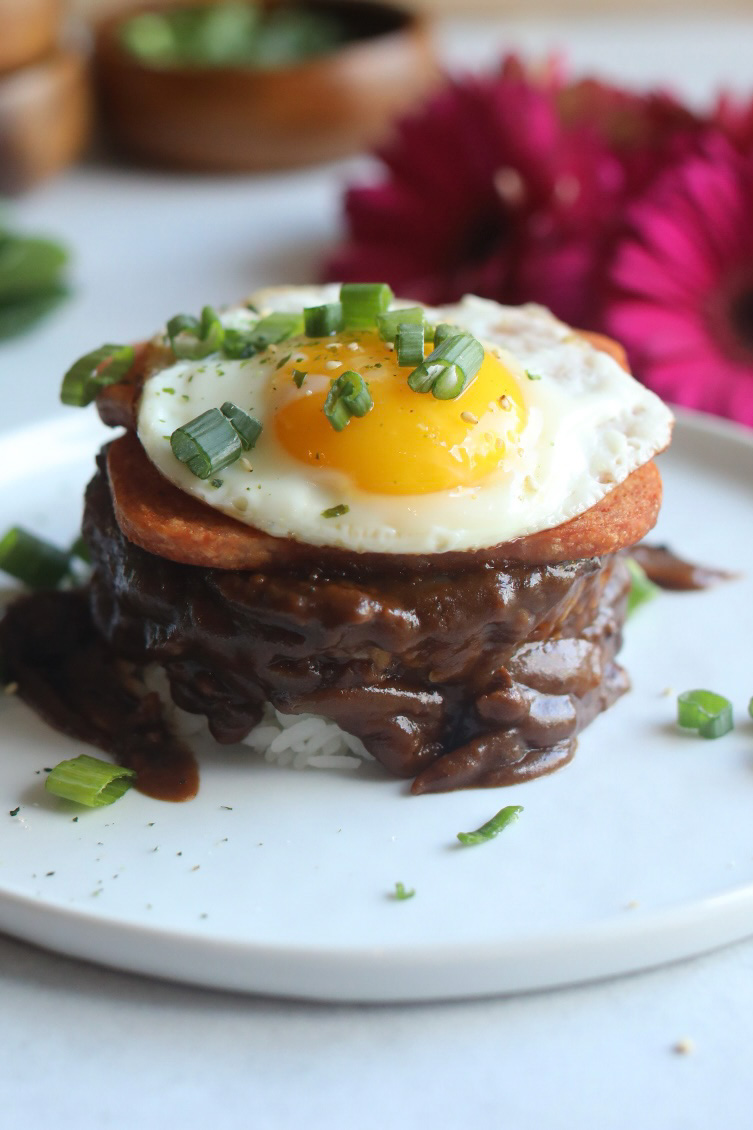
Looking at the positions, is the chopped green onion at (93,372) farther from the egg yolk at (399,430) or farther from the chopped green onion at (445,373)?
the chopped green onion at (445,373)

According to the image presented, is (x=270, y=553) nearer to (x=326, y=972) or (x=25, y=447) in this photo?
(x=326, y=972)

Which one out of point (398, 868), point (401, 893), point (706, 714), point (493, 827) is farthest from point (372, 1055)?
point (706, 714)

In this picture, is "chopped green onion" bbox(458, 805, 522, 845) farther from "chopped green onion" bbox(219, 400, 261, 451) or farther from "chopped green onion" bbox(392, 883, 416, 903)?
"chopped green onion" bbox(219, 400, 261, 451)

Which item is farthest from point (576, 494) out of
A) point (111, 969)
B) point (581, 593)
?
point (111, 969)

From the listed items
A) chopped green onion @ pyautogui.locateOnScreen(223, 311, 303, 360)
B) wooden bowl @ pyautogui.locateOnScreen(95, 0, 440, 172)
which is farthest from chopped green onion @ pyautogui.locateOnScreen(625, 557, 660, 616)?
wooden bowl @ pyautogui.locateOnScreen(95, 0, 440, 172)

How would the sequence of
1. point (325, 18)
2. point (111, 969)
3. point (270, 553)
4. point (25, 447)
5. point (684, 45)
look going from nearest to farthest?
point (111, 969)
point (270, 553)
point (25, 447)
point (325, 18)
point (684, 45)

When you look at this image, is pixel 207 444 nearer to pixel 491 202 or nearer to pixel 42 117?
pixel 491 202
